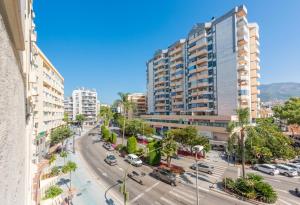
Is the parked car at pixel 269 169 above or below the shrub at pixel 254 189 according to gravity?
below

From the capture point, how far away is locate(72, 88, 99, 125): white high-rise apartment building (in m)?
142

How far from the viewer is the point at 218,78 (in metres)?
55.3

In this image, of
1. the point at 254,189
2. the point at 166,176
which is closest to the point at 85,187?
the point at 166,176

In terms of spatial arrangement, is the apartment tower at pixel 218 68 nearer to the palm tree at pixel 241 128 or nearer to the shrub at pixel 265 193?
the palm tree at pixel 241 128

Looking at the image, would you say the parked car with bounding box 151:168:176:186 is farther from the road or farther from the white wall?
the white wall

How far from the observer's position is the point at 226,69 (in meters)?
53.3

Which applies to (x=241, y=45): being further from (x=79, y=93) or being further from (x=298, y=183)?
(x=79, y=93)

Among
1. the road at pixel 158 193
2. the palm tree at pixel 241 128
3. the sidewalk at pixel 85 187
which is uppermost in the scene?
the palm tree at pixel 241 128

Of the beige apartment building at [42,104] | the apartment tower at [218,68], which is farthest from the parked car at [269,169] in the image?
the beige apartment building at [42,104]

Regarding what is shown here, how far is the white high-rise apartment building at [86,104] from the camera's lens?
465 ft

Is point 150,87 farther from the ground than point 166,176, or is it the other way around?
point 150,87

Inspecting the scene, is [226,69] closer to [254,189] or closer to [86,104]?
[254,189]

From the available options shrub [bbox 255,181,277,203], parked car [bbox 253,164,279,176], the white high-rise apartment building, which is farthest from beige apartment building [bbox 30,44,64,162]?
the white high-rise apartment building

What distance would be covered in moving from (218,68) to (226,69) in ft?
8.88
